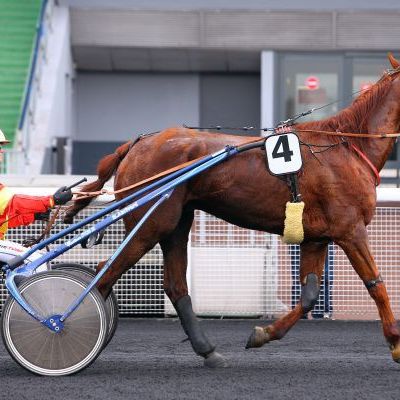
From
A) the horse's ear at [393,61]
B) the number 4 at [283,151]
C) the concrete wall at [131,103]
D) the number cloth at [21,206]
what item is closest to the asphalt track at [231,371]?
the number cloth at [21,206]

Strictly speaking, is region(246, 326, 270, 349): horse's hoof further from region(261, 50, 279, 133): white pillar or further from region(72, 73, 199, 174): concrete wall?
region(72, 73, 199, 174): concrete wall

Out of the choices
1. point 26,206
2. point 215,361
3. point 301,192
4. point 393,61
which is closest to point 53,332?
point 26,206

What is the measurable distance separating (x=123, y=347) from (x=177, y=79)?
14318 millimetres

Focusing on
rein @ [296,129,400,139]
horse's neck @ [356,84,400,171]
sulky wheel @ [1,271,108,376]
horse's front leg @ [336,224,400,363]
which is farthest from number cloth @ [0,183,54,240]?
horse's neck @ [356,84,400,171]

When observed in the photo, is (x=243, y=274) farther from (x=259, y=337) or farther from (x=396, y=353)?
(x=396, y=353)

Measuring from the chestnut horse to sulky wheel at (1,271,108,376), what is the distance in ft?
1.10

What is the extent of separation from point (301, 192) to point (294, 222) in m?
0.19

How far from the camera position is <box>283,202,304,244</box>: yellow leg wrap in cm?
721

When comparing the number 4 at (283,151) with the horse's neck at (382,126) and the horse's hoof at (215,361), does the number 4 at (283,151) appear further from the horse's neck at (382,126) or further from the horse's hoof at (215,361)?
the horse's hoof at (215,361)

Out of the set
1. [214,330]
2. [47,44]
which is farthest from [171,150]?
[47,44]

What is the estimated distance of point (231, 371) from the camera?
7207 millimetres

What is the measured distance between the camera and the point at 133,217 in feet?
24.2

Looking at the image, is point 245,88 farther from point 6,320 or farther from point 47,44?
point 6,320

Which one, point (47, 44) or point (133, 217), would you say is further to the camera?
point (47, 44)
